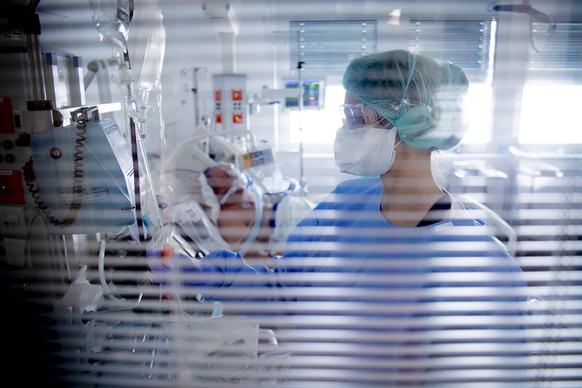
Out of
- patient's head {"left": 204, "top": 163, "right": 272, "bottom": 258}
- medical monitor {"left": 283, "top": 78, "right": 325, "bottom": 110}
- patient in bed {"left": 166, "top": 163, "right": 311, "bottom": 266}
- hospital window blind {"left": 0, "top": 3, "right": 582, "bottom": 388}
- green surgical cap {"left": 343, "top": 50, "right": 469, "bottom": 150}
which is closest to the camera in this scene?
hospital window blind {"left": 0, "top": 3, "right": 582, "bottom": 388}

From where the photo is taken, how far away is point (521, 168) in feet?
10.1

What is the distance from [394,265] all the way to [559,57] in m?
1.13

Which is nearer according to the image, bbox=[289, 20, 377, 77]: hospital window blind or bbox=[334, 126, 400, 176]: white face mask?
bbox=[334, 126, 400, 176]: white face mask

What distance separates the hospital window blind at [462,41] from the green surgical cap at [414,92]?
1.10 meters

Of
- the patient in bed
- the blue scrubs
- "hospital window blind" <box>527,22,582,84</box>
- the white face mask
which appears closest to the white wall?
"hospital window blind" <box>527,22,582,84</box>

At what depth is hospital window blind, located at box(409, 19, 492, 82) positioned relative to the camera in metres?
2.35

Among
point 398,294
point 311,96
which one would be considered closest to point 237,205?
point 311,96

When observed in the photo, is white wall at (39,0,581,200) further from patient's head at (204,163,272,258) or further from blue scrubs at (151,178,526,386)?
patient's head at (204,163,272,258)

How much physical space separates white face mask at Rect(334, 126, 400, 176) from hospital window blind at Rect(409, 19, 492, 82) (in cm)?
120

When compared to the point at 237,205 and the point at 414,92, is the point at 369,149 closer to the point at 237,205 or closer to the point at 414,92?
the point at 414,92

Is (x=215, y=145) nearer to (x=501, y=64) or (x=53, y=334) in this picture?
(x=501, y=64)

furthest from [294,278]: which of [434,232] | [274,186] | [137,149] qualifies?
[274,186]

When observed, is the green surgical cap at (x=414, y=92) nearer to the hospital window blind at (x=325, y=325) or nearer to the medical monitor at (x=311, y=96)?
the hospital window blind at (x=325, y=325)

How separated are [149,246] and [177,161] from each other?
2181mm
